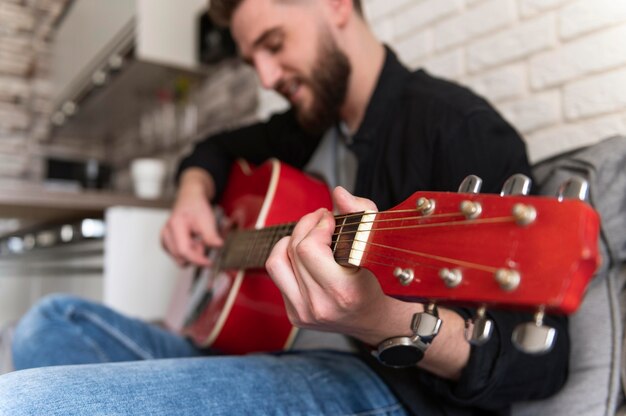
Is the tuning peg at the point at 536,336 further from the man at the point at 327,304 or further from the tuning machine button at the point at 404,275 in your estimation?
the man at the point at 327,304

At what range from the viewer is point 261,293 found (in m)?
0.93

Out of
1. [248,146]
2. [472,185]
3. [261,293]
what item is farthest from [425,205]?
[248,146]

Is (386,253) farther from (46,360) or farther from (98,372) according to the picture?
(46,360)

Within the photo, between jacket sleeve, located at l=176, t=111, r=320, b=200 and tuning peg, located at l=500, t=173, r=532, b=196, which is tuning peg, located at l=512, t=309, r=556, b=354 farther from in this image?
jacket sleeve, located at l=176, t=111, r=320, b=200

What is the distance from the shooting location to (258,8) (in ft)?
3.72

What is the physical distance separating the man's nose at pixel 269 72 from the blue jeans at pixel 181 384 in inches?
21.5

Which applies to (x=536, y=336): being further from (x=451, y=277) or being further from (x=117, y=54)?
(x=117, y=54)

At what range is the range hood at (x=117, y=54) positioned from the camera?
225cm

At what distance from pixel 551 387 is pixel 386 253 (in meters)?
0.38

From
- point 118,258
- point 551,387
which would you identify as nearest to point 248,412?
point 551,387

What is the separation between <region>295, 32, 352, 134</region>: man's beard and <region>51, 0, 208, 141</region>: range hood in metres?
1.34

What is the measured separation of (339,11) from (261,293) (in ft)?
1.91

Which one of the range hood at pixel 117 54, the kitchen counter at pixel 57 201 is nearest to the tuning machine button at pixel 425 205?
the kitchen counter at pixel 57 201

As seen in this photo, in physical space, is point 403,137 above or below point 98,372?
above
